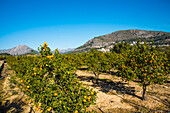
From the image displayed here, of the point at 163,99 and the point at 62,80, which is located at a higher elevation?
the point at 62,80

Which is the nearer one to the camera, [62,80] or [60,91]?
[60,91]

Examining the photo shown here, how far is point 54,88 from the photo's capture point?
483cm

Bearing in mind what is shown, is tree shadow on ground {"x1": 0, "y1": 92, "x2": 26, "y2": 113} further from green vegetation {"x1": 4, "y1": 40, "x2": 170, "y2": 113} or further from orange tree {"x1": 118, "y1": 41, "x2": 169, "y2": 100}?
orange tree {"x1": 118, "y1": 41, "x2": 169, "y2": 100}

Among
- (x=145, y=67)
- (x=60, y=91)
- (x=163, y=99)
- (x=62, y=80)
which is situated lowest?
(x=163, y=99)

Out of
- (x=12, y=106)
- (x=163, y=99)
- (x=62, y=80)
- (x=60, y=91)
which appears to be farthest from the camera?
(x=163, y=99)

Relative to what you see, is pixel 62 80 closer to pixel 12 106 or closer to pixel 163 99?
pixel 12 106

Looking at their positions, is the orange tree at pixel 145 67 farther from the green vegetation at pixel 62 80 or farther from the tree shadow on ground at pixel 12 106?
the tree shadow on ground at pixel 12 106

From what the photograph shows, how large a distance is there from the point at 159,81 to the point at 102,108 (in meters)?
5.86

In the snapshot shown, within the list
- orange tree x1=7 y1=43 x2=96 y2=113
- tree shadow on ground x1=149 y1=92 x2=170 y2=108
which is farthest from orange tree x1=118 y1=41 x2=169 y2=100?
orange tree x1=7 y1=43 x2=96 y2=113

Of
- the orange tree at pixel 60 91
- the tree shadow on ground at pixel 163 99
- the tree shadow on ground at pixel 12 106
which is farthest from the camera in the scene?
the tree shadow on ground at pixel 163 99

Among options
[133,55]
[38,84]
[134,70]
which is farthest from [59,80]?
[133,55]


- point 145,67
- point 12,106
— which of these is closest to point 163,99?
point 145,67

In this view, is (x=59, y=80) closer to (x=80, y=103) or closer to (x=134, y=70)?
Result: (x=80, y=103)

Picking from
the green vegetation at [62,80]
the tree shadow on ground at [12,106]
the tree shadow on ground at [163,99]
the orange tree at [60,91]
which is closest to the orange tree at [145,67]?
the green vegetation at [62,80]
